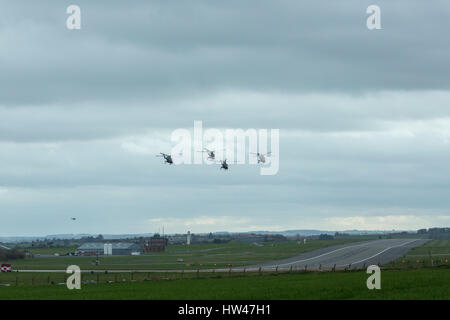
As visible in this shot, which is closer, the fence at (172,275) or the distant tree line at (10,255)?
the fence at (172,275)

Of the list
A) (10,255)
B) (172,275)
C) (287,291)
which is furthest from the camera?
(10,255)

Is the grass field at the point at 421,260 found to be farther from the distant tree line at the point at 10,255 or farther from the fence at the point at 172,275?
the distant tree line at the point at 10,255

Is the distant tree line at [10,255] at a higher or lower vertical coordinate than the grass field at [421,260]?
lower

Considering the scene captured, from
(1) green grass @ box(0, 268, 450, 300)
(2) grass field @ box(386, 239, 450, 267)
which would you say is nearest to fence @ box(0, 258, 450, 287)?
(2) grass field @ box(386, 239, 450, 267)

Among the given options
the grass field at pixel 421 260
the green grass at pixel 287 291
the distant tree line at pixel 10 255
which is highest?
the green grass at pixel 287 291

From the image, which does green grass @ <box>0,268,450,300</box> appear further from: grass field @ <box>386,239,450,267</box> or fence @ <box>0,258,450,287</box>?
grass field @ <box>386,239,450,267</box>

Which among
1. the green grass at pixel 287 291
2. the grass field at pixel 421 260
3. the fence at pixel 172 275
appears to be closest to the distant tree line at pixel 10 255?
the fence at pixel 172 275

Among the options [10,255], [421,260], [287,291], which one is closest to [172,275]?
[287,291]

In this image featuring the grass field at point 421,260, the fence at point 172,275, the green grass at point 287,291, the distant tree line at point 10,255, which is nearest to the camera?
the green grass at point 287,291

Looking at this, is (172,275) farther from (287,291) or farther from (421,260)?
(421,260)
